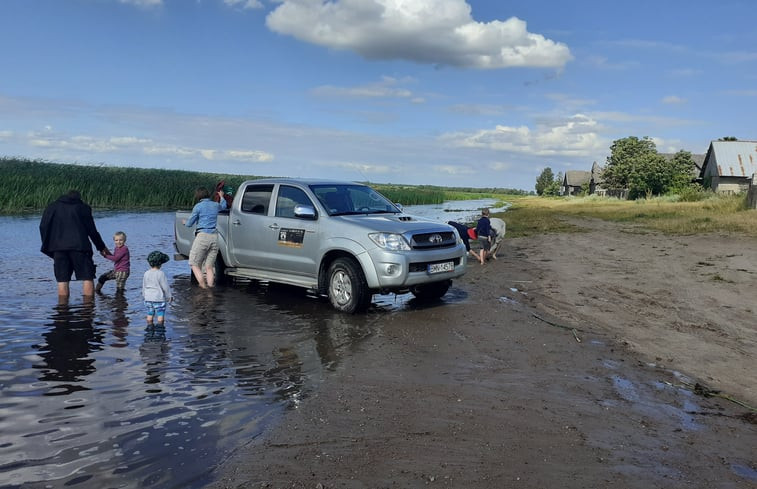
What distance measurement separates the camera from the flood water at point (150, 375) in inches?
148

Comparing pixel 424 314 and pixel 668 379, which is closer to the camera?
pixel 668 379

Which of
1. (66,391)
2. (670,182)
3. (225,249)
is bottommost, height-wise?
(66,391)

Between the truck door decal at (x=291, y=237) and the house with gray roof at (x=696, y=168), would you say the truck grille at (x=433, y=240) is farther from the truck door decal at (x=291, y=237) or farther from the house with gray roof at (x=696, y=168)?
the house with gray roof at (x=696, y=168)

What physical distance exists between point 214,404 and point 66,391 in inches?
54.2

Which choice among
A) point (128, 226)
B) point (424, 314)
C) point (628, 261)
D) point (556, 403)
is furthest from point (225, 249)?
point (128, 226)

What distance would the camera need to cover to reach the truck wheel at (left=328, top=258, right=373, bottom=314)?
27.8 feet

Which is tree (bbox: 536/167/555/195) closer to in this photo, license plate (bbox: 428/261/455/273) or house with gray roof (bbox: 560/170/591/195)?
house with gray roof (bbox: 560/170/591/195)

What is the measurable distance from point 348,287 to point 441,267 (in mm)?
1432

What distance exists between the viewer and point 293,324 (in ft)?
26.3

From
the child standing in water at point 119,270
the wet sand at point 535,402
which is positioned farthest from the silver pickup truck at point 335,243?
the child standing in water at point 119,270

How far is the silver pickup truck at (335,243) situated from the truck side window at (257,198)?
0.02 metres

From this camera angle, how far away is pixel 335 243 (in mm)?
8727

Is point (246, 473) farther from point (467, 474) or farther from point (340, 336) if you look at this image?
point (340, 336)

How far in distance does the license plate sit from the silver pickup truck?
10 mm
